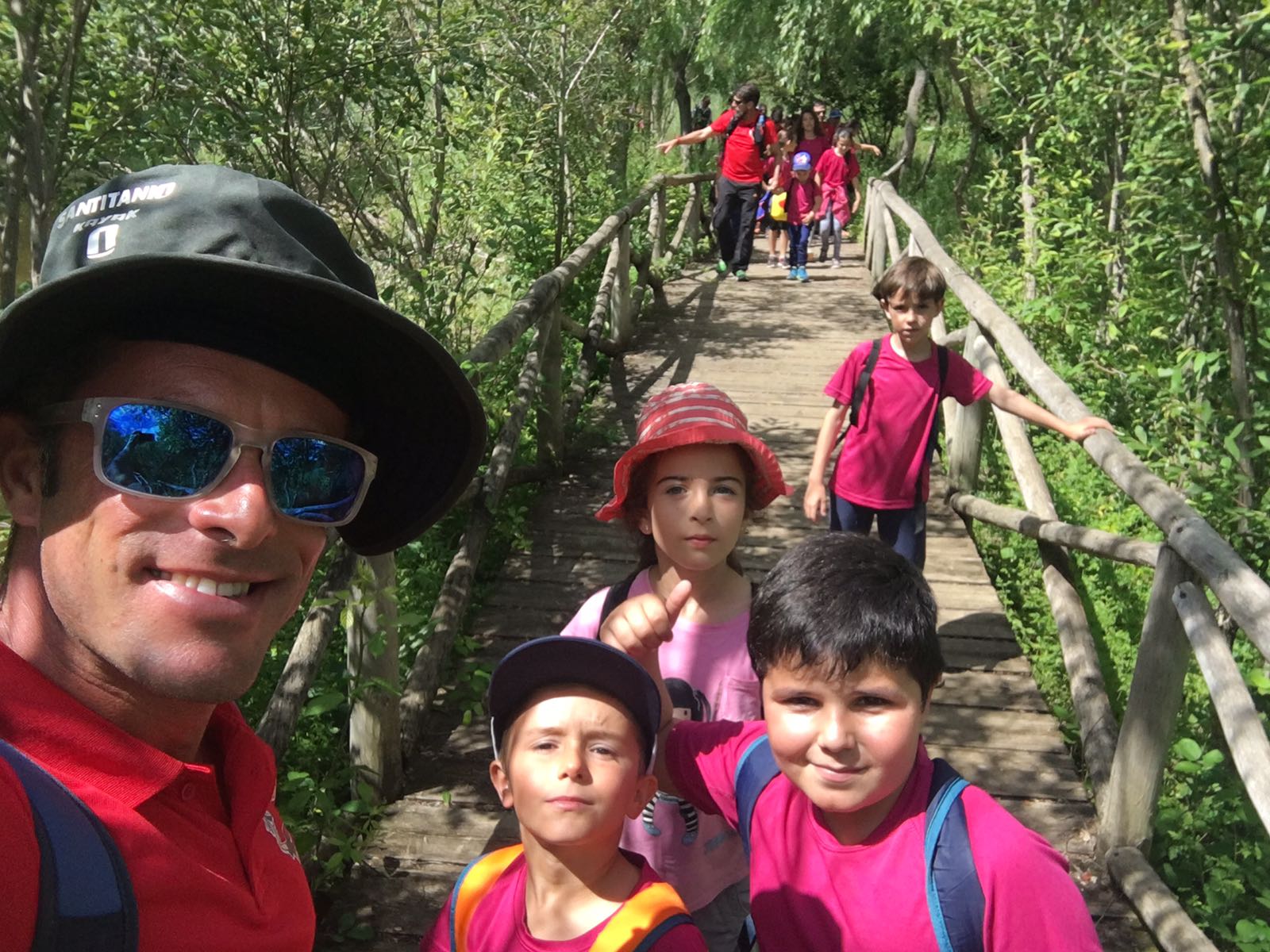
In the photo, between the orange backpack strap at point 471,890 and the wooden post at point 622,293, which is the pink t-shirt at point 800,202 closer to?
the wooden post at point 622,293

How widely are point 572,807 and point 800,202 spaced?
407 inches

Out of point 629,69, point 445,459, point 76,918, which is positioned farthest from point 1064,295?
point 629,69

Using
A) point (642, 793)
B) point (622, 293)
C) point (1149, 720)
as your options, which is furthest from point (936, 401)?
point (622, 293)

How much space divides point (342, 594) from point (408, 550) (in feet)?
6.41

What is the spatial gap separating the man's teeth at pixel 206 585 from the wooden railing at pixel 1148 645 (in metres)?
1.84

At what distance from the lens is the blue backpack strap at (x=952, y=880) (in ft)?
4.62

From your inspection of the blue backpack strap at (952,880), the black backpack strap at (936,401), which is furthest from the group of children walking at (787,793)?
the black backpack strap at (936,401)

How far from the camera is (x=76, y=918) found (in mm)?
760

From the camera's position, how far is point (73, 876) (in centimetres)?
77

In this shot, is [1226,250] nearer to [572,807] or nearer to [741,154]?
[572,807]

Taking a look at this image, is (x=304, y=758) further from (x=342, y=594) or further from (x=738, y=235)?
(x=738, y=235)

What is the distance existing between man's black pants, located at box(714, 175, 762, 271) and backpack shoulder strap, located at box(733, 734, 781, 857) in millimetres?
8991

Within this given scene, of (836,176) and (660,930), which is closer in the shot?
(660,930)

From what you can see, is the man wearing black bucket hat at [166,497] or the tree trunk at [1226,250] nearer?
the man wearing black bucket hat at [166,497]
